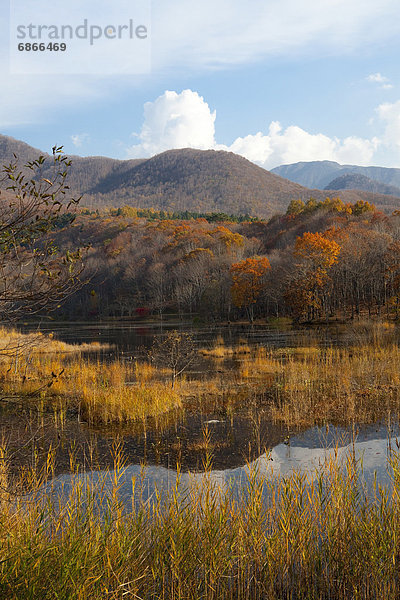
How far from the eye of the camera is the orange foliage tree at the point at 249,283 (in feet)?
230

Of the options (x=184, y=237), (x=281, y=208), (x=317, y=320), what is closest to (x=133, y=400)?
(x=317, y=320)

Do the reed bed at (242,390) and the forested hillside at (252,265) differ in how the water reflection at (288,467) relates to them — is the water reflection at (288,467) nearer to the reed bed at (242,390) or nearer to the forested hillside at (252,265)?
the reed bed at (242,390)

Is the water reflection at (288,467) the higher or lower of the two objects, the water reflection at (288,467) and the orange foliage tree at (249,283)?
the lower

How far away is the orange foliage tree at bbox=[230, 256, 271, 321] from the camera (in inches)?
2756

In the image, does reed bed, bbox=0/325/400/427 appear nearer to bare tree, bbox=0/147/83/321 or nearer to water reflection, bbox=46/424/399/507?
water reflection, bbox=46/424/399/507

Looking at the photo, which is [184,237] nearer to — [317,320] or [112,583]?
[317,320]

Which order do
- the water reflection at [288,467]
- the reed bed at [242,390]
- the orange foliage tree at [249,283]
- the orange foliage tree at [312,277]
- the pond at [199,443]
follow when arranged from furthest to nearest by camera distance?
the orange foliage tree at [249,283]
the orange foliage tree at [312,277]
the reed bed at [242,390]
the pond at [199,443]
the water reflection at [288,467]

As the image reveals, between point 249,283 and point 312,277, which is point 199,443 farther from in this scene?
point 249,283

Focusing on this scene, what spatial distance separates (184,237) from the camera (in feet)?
373

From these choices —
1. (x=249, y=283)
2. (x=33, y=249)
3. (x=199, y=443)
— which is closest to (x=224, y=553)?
(x=33, y=249)

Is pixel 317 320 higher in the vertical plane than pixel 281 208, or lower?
lower

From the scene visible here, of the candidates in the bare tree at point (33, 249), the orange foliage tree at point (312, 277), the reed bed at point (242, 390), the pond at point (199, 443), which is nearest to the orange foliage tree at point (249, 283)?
the orange foliage tree at point (312, 277)

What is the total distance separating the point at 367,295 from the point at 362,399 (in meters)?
54.4

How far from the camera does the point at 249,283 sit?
70.5m
